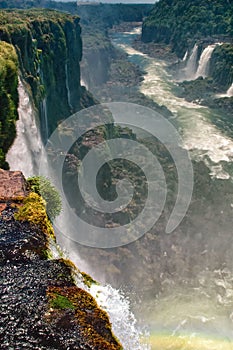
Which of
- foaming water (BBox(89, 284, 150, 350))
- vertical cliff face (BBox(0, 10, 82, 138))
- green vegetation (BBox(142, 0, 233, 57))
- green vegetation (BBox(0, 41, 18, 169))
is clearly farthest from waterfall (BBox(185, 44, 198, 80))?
foaming water (BBox(89, 284, 150, 350))

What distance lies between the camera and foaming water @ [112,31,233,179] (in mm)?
63344

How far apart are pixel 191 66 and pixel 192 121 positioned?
47013mm

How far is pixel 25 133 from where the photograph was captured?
33688mm

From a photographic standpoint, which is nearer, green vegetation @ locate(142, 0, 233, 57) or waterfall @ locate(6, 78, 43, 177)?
waterfall @ locate(6, 78, 43, 177)

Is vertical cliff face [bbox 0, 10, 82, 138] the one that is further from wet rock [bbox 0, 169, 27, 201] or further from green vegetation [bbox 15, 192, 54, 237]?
green vegetation [bbox 15, 192, 54, 237]

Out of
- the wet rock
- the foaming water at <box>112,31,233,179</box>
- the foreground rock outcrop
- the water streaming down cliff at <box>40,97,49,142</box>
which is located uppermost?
the wet rock

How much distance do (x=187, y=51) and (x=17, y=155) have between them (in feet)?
369

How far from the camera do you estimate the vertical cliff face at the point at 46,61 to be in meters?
39.0

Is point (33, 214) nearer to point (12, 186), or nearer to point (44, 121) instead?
point (12, 186)

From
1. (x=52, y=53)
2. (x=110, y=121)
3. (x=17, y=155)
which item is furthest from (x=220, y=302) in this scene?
(x=52, y=53)

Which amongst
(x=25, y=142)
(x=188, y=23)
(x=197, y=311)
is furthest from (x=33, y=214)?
(x=188, y=23)

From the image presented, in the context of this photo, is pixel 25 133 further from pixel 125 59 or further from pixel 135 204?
pixel 125 59

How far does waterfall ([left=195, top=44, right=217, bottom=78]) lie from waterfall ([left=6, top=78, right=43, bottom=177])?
8482 centimetres

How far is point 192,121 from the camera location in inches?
3056
